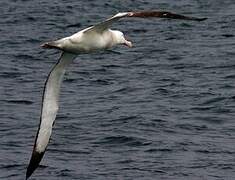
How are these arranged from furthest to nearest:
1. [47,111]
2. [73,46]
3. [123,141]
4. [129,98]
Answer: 1. [129,98]
2. [123,141]
3. [47,111]
4. [73,46]

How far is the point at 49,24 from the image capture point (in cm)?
3169

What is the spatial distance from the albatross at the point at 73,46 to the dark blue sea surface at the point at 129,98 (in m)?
1.29

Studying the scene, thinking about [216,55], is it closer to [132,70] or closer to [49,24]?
[132,70]

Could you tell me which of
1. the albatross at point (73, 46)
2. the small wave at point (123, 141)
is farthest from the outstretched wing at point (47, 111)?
the small wave at point (123, 141)

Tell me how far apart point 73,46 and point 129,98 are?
29.1ft

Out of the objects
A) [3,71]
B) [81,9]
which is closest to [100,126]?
[3,71]

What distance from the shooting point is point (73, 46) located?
1409cm

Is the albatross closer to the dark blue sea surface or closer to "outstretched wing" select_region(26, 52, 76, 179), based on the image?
"outstretched wing" select_region(26, 52, 76, 179)

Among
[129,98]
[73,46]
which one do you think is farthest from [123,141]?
[73,46]

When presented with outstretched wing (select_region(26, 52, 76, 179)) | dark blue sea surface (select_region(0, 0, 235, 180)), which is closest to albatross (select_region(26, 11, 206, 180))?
outstretched wing (select_region(26, 52, 76, 179))

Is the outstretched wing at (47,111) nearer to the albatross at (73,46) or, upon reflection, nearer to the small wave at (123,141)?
the albatross at (73,46)

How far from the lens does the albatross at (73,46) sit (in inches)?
523

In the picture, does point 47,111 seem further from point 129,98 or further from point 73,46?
point 129,98

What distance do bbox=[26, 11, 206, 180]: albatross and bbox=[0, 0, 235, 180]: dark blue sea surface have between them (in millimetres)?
1290
